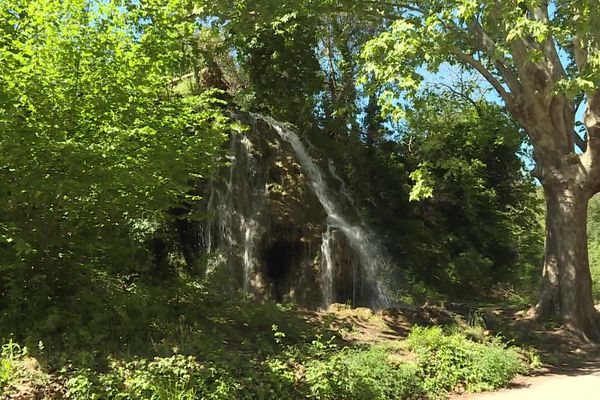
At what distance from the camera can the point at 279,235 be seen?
1812 cm

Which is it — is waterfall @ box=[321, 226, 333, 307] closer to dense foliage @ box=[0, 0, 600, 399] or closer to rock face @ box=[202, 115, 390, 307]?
rock face @ box=[202, 115, 390, 307]

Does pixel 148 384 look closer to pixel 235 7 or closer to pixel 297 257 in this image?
pixel 235 7

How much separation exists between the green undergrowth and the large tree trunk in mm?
3552

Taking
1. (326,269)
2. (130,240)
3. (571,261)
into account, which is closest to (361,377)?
(130,240)

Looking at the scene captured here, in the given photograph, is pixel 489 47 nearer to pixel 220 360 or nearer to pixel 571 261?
pixel 571 261

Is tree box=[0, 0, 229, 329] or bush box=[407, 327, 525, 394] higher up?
tree box=[0, 0, 229, 329]

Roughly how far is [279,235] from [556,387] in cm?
1087

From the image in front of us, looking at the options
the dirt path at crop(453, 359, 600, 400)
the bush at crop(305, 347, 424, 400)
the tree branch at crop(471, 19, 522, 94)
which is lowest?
the dirt path at crop(453, 359, 600, 400)

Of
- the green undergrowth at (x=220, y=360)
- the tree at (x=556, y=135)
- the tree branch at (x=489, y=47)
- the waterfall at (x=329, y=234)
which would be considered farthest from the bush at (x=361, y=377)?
the waterfall at (x=329, y=234)

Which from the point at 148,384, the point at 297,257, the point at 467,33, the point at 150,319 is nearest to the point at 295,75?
the point at 297,257

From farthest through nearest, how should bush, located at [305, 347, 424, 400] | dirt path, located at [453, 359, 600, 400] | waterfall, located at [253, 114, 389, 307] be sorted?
1. waterfall, located at [253, 114, 389, 307]
2. dirt path, located at [453, 359, 600, 400]
3. bush, located at [305, 347, 424, 400]

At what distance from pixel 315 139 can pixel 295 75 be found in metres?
2.89

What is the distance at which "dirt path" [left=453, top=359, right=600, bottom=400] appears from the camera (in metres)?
7.76

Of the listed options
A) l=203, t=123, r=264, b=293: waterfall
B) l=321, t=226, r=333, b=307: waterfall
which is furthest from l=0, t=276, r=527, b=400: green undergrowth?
l=321, t=226, r=333, b=307: waterfall
